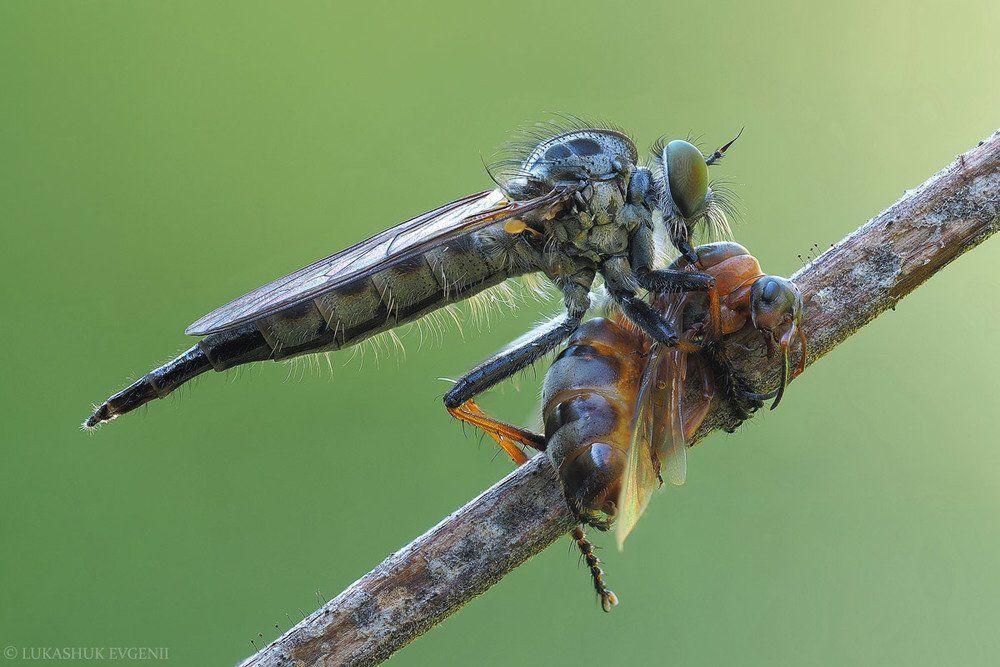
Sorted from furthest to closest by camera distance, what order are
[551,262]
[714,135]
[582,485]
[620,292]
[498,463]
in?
[714,135]
[551,262]
[620,292]
[498,463]
[582,485]

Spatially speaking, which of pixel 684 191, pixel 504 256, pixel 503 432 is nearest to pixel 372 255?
pixel 504 256

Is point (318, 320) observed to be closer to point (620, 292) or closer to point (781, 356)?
point (620, 292)

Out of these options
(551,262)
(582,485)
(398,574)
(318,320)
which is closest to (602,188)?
(551,262)

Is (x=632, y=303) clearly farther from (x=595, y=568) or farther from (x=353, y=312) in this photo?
(x=353, y=312)

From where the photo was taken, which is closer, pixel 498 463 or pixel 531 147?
pixel 498 463

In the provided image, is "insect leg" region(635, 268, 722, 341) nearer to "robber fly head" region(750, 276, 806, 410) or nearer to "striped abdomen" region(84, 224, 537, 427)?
"robber fly head" region(750, 276, 806, 410)

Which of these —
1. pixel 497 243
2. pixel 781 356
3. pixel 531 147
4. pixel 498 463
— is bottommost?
pixel 498 463
